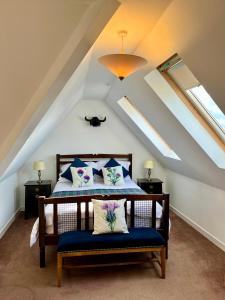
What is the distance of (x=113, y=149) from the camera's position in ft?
19.5

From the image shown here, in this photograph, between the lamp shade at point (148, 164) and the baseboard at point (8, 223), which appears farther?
the lamp shade at point (148, 164)

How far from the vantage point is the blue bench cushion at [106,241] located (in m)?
2.94

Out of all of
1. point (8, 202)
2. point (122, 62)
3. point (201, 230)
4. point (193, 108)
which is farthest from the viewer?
point (8, 202)

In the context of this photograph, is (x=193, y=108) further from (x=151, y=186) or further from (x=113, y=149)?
(x=113, y=149)

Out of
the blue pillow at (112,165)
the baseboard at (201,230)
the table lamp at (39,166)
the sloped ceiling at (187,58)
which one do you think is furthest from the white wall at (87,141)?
the sloped ceiling at (187,58)

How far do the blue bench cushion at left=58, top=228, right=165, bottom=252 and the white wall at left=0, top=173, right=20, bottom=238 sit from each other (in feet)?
5.46

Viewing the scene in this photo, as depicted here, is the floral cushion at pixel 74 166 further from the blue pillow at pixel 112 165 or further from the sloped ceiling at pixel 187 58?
the sloped ceiling at pixel 187 58

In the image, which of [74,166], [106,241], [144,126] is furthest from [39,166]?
[106,241]

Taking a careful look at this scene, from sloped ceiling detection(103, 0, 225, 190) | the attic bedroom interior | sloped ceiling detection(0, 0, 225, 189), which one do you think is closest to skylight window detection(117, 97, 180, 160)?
the attic bedroom interior

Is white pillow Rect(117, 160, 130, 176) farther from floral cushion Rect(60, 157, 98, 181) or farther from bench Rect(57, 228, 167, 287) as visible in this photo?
bench Rect(57, 228, 167, 287)

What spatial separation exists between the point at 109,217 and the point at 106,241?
28 centimetres

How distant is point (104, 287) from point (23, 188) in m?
3.30

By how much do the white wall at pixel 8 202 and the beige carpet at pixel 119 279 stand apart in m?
0.61

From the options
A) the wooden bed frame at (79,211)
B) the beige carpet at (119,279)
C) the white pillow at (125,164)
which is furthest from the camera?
the white pillow at (125,164)
